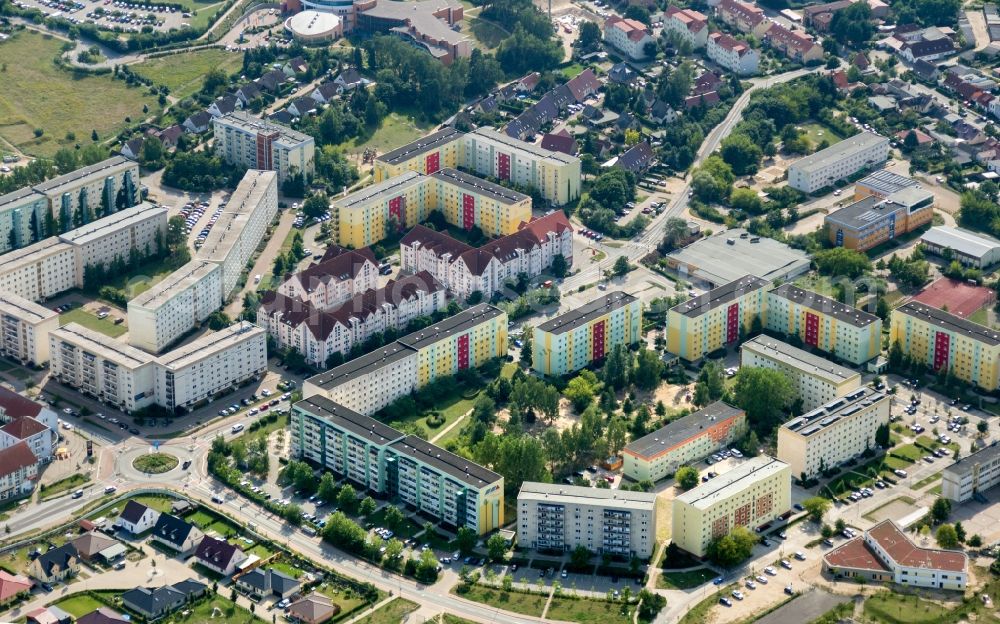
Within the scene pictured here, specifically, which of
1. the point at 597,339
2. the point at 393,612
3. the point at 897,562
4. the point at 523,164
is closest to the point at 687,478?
the point at 897,562

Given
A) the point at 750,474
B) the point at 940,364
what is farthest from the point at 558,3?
the point at 750,474

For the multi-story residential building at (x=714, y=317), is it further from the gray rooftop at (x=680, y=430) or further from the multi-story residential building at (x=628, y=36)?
the multi-story residential building at (x=628, y=36)

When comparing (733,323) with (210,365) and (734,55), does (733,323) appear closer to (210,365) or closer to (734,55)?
(210,365)

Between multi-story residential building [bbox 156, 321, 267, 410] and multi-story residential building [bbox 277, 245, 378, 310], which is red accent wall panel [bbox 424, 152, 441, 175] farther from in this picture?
multi-story residential building [bbox 156, 321, 267, 410]

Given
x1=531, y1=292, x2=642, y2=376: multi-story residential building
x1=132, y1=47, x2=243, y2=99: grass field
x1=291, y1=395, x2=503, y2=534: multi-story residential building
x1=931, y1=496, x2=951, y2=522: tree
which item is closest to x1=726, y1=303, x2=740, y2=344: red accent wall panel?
x1=531, y1=292, x2=642, y2=376: multi-story residential building

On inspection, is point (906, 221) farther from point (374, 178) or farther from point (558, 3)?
point (558, 3)

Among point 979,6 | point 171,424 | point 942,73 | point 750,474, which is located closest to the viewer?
point 750,474

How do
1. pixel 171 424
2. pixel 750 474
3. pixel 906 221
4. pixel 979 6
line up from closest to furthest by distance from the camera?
pixel 750 474, pixel 171 424, pixel 906 221, pixel 979 6

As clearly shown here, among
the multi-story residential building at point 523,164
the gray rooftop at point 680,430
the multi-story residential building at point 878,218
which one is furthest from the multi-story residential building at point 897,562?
the multi-story residential building at point 523,164
